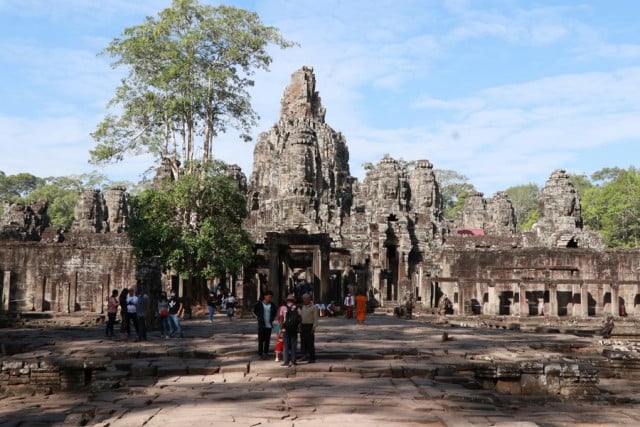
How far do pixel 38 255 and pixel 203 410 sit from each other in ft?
78.5

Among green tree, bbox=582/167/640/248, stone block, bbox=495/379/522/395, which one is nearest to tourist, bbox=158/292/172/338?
stone block, bbox=495/379/522/395

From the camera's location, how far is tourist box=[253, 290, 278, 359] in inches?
461

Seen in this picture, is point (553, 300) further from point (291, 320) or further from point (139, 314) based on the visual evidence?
point (291, 320)

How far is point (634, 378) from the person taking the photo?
11992mm

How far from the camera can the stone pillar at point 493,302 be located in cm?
2664

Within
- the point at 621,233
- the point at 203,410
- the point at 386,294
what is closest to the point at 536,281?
the point at 386,294

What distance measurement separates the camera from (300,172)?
38094 mm

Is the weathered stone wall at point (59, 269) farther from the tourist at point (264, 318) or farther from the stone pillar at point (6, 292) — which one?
the tourist at point (264, 318)

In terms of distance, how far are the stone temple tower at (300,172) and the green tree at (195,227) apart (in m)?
6.78

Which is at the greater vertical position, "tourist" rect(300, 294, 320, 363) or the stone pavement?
"tourist" rect(300, 294, 320, 363)

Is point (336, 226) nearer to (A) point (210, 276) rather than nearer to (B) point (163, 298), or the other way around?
(A) point (210, 276)

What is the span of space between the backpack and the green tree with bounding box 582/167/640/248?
4168 centimetres

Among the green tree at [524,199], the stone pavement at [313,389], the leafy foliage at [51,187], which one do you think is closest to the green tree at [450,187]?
the green tree at [524,199]

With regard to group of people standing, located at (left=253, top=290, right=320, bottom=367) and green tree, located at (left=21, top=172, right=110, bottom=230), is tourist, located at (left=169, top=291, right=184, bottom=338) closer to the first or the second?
group of people standing, located at (left=253, top=290, right=320, bottom=367)
